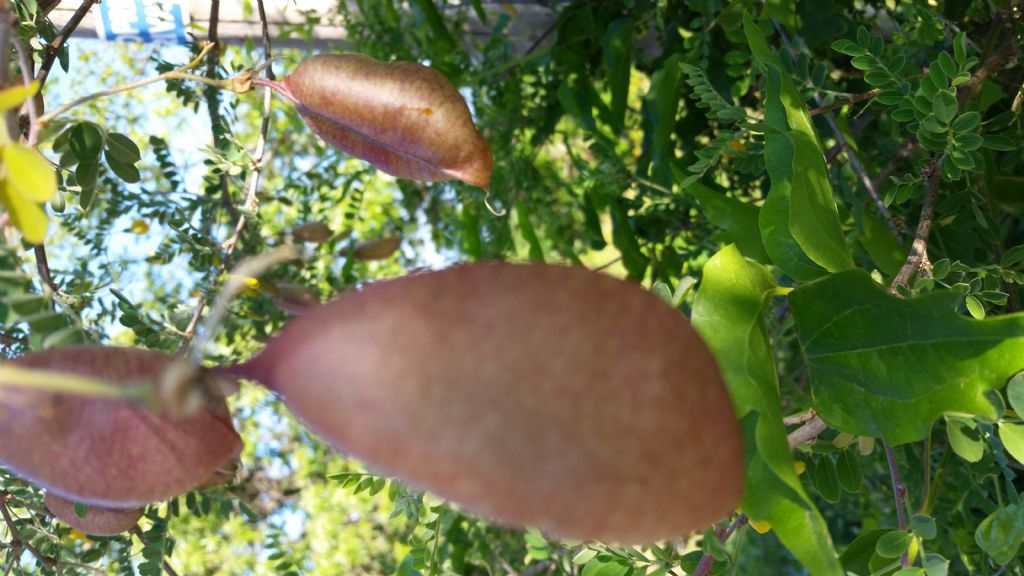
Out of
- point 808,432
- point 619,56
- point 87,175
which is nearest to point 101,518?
point 87,175

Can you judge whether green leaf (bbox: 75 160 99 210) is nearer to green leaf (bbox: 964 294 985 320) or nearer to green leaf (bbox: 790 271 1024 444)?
green leaf (bbox: 790 271 1024 444)

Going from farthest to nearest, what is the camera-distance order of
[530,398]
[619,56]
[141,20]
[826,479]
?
[619,56] < [141,20] < [826,479] < [530,398]

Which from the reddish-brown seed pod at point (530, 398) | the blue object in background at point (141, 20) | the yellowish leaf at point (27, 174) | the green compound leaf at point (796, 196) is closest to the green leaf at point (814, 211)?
the green compound leaf at point (796, 196)

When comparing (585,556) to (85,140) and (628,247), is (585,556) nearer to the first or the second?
(85,140)

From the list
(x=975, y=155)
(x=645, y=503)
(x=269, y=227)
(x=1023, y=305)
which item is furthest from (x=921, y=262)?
(x=269, y=227)

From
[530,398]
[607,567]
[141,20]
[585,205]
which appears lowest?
[585,205]

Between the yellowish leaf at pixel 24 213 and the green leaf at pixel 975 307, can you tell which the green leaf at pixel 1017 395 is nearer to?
the green leaf at pixel 975 307
